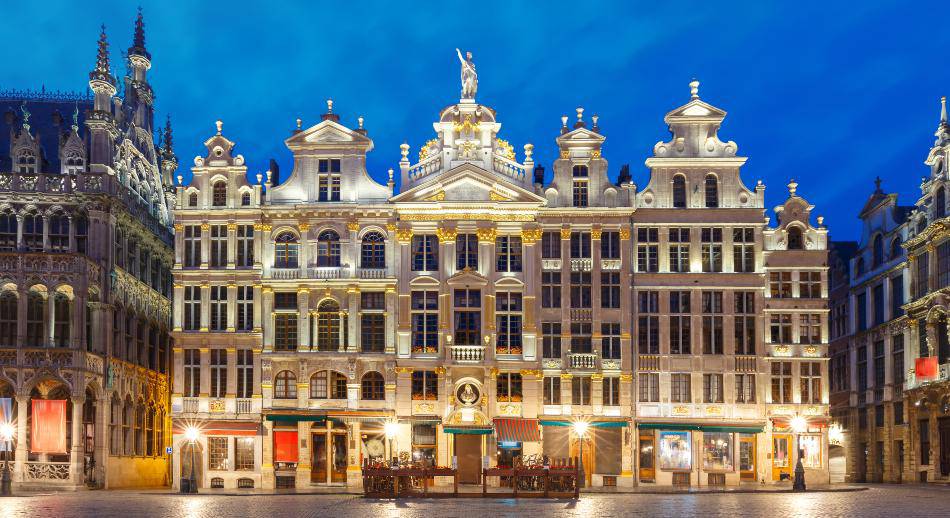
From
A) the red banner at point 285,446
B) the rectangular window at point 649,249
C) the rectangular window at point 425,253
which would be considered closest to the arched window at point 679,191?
the rectangular window at point 649,249

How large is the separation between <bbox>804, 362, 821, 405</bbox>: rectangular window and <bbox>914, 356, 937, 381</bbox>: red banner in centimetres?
577

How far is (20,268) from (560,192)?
1082 inches

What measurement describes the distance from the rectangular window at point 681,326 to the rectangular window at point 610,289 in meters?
3.04

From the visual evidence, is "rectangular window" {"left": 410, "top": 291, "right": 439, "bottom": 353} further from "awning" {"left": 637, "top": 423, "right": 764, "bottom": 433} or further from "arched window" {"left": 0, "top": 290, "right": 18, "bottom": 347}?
"arched window" {"left": 0, "top": 290, "right": 18, "bottom": 347}

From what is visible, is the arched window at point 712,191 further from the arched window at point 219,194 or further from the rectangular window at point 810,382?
the arched window at point 219,194

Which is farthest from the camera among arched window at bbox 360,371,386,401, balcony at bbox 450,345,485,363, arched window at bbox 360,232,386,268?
arched window at bbox 360,232,386,268

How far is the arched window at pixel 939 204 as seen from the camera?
67000mm

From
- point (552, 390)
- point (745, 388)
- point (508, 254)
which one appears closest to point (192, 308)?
point (508, 254)

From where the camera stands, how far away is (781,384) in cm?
6519

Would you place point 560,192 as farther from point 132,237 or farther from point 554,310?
point 132,237

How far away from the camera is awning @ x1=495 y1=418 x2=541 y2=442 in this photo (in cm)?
6297

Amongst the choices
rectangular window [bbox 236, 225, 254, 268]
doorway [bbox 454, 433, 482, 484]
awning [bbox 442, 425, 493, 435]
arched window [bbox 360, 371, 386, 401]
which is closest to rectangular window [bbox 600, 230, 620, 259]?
awning [bbox 442, 425, 493, 435]

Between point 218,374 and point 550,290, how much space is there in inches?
707

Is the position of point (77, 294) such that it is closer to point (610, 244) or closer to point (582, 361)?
point (582, 361)
